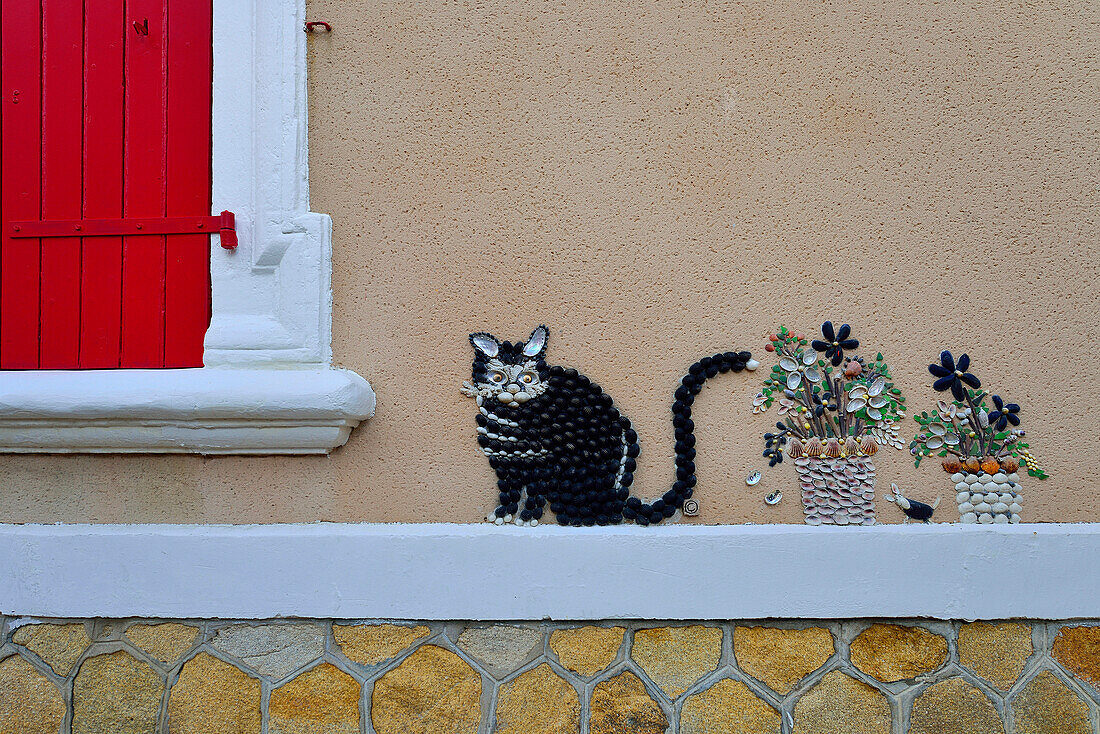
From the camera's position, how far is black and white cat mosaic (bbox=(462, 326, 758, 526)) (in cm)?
173

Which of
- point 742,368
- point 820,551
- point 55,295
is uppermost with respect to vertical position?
point 55,295

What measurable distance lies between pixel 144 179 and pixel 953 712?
2.66 meters

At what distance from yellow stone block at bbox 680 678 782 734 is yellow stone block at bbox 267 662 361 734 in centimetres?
88

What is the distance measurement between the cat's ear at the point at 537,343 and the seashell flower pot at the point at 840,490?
80 cm

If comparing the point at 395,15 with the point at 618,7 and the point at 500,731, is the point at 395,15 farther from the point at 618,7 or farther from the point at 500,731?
the point at 500,731

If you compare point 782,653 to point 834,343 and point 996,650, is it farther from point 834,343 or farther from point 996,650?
point 834,343

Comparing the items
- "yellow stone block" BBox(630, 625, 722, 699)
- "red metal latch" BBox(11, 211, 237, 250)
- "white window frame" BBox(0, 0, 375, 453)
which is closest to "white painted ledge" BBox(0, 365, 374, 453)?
"white window frame" BBox(0, 0, 375, 453)

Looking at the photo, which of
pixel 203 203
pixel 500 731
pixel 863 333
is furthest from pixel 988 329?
pixel 203 203

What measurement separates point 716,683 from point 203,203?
6.39ft

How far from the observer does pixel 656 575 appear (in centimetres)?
166

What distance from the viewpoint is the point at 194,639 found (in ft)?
5.56

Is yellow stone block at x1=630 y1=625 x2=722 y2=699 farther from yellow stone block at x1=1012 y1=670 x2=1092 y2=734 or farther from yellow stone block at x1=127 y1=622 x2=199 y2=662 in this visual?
yellow stone block at x1=127 y1=622 x2=199 y2=662

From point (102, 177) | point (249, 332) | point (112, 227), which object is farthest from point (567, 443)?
point (102, 177)

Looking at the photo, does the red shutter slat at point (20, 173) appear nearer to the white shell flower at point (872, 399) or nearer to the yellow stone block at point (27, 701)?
the yellow stone block at point (27, 701)
